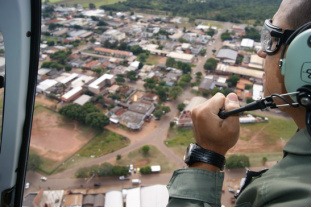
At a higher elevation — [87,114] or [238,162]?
[238,162]

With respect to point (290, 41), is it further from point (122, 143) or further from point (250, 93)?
point (250, 93)

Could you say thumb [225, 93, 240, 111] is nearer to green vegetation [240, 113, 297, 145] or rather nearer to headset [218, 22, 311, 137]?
headset [218, 22, 311, 137]

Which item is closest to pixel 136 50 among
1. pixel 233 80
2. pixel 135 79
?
pixel 135 79

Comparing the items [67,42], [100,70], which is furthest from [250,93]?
[67,42]

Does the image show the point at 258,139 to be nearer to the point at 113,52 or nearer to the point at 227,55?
the point at 227,55

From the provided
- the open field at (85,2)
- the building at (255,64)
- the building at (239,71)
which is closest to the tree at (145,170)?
the building at (239,71)

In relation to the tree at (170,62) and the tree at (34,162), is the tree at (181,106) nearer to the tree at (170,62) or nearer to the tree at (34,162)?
the tree at (170,62)

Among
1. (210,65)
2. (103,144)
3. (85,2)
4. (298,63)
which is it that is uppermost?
(298,63)
